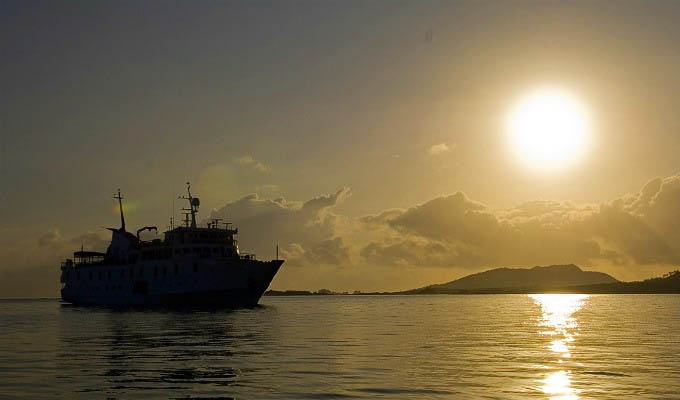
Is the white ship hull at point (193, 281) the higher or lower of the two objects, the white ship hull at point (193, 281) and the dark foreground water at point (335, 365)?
the higher

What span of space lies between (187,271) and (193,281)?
1813 mm

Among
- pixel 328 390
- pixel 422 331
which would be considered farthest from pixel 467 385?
pixel 422 331

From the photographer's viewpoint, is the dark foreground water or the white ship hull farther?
the white ship hull

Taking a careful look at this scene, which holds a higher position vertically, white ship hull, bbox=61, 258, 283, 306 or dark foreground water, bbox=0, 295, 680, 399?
white ship hull, bbox=61, 258, 283, 306

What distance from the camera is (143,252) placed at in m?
108

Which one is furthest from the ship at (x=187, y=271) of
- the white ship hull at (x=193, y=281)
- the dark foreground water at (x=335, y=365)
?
the dark foreground water at (x=335, y=365)

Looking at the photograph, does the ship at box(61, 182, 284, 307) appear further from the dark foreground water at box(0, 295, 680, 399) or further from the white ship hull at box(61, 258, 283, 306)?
the dark foreground water at box(0, 295, 680, 399)

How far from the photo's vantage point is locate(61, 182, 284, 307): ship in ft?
307

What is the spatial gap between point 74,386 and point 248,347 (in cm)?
1595

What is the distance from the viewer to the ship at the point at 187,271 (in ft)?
307

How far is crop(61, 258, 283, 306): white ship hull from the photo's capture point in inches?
3666

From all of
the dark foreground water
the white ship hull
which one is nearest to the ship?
the white ship hull

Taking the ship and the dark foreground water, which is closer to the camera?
the dark foreground water

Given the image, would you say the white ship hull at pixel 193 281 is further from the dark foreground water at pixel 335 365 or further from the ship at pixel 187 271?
the dark foreground water at pixel 335 365
